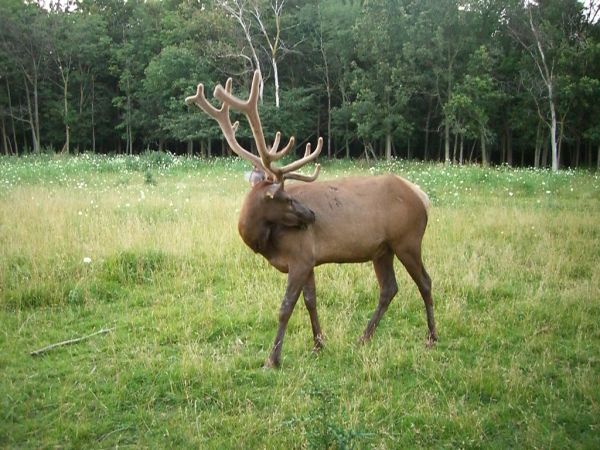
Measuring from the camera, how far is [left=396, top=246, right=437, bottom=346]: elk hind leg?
5348mm

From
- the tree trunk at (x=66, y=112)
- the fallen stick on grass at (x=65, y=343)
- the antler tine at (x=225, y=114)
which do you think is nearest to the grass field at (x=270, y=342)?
the fallen stick on grass at (x=65, y=343)

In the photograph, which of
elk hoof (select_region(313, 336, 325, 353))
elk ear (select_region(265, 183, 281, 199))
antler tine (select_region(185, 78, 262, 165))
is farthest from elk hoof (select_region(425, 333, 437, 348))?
antler tine (select_region(185, 78, 262, 165))

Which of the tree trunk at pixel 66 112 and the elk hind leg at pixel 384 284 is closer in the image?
the elk hind leg at pixel 384 284

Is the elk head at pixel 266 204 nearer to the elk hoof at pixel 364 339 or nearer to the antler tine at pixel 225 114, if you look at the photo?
the antler tine at pixel 225 114

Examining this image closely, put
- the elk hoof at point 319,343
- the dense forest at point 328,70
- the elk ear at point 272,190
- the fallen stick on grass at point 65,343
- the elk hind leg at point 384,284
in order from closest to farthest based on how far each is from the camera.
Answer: the elk ear at point 272,190 < the fallen stick on grass at point 65,343 < the elk hoof at point 319,343 < the elk hind leg at point 384,284 < the dense forest at point 328,70

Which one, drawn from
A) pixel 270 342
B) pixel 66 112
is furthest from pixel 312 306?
pixel 66 112

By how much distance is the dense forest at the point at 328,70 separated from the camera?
1145 inches

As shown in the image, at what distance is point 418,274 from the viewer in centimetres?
542

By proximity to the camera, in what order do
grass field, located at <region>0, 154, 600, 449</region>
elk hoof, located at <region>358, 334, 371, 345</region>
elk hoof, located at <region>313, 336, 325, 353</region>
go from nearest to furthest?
grass field, located at <region>0, 154, 600, 449</region> → elk hoof, located at <region>313, 336, 325, 353</region> → elk hoof, located at <region>358, 334, 371, 345</region>

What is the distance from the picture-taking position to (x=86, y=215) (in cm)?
940

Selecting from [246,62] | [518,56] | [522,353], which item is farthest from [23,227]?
[518,56]

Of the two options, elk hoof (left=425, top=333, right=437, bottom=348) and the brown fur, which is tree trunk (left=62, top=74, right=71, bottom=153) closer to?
the brown fur

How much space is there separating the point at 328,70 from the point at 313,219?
3287 centimetres

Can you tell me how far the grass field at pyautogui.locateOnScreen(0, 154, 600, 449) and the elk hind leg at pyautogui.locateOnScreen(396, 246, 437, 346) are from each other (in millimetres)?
147
